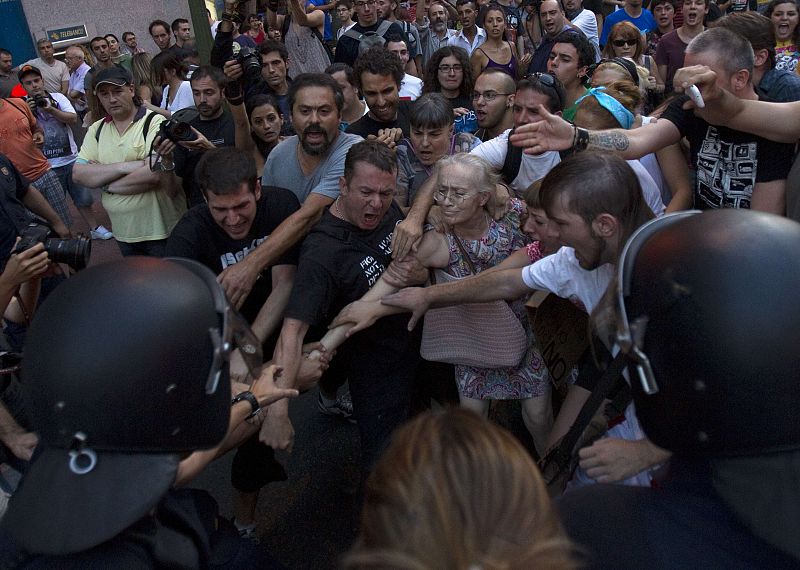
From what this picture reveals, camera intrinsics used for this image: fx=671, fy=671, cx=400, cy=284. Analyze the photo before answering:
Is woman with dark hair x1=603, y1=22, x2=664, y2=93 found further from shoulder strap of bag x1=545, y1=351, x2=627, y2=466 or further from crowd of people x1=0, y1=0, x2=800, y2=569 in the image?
shoulder strap of bag x1=545, y1=351, x2=627, y2=466

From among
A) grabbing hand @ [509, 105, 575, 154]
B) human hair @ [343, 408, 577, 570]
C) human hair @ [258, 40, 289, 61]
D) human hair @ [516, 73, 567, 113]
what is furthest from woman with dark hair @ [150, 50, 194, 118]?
human hair @ [343, 408, 577, 570]

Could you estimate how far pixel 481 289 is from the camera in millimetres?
2656

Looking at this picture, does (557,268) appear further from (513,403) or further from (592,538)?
(513,403)

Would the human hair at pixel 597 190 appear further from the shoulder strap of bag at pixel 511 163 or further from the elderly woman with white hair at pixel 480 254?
the shoulder strap of bag at pixel 511 163

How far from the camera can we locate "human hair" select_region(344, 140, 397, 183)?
2.87 m

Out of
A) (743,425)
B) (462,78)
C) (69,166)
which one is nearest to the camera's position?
(743,425)

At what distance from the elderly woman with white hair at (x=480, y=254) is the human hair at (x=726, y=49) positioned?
3.24 feet

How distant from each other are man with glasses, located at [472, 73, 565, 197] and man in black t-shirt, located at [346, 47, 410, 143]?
2.50 ft

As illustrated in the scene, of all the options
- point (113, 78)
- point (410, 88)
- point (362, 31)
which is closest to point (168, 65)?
point (362, 31)

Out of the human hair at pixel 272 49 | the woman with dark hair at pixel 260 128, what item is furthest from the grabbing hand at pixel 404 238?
the human hair at pixel 272 49

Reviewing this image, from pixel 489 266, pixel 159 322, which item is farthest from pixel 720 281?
pixel 489 266

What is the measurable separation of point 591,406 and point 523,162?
1.73 meters

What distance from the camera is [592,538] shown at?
119cm

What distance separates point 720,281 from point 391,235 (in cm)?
196
